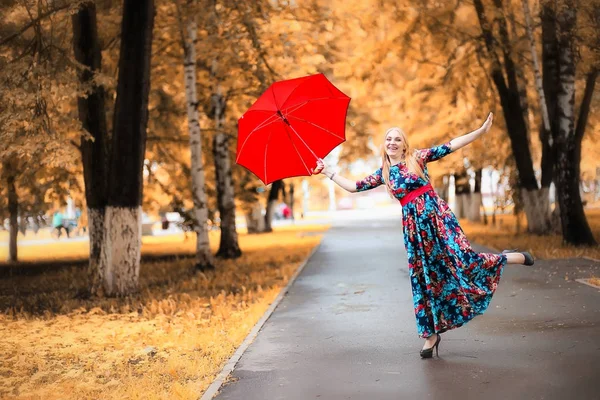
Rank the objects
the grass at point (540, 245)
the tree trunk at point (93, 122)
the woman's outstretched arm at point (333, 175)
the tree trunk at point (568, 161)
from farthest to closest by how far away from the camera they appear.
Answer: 1. the tree trunk at point (568, 161)
2. the grass at point (540, 245)
3. the tree trunk at point (93, 122)
4. the woman's outstretched arm at point (333, 175)

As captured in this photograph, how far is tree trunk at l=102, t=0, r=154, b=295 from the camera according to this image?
14.6 metres

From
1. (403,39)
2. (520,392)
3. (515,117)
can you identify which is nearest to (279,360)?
(520,392)

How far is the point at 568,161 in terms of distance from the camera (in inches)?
758

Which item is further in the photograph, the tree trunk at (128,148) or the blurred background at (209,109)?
the tree trunk at (128,148)

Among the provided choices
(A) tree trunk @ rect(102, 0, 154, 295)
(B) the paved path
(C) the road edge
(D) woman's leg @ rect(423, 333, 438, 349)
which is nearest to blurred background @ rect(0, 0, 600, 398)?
(A) tree trunk @ rect(102, 0, 154, 295)

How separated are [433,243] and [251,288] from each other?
8046 mm

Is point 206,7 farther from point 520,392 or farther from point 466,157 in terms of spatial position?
point 466,157

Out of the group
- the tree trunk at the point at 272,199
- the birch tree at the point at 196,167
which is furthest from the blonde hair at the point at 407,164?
the tree trunk at the point at 272,199

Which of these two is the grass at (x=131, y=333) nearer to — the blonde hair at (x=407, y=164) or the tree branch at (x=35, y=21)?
the blonde hair at (x=407, y=164)

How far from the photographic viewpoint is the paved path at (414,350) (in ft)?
21.9

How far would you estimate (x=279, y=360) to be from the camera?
824cm

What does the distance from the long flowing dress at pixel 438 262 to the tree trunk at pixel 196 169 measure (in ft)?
40.5

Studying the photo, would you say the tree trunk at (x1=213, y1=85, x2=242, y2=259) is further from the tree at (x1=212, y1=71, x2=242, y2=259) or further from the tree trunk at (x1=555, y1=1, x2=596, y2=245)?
the tree trunk at (x1=555, y1=1, x2=596, y2=245)

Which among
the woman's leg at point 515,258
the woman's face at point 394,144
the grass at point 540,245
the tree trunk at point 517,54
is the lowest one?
the grass at point 540,245
